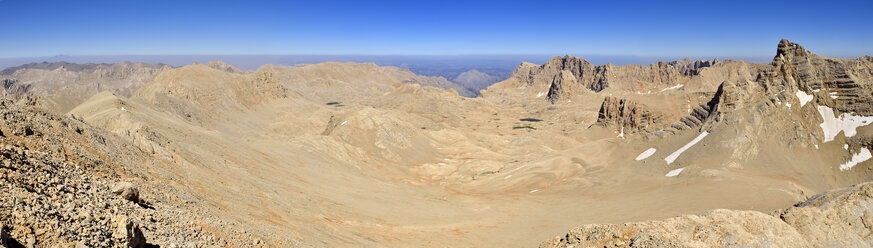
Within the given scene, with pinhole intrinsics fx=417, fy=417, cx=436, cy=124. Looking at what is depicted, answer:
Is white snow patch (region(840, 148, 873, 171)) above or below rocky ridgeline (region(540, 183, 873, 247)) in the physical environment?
below

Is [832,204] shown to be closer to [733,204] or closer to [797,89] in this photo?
[733,204]

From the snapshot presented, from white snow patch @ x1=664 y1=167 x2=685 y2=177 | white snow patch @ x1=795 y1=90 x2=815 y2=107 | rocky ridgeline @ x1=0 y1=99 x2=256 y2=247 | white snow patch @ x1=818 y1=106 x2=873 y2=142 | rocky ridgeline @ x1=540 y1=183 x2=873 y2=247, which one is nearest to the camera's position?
rocky ridgeline @ x1=0 y1=99 x2=256 y2=247

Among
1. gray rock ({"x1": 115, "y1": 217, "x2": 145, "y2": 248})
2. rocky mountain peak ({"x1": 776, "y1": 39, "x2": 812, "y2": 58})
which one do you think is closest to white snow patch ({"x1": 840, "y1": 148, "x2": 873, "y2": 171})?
rocky mountain peak ({"x1": 776, "y1": 39, "x2": 812, "y2": 58})

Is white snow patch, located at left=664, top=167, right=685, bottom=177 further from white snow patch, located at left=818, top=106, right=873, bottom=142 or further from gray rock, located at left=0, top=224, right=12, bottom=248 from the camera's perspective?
gray rock, located at left=0, top=224, right=12, bottom=248

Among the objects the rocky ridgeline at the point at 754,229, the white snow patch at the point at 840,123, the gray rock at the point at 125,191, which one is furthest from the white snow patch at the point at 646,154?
the gray rock at the point at 125,191

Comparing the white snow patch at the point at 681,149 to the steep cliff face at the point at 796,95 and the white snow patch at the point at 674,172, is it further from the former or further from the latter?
the white snow patch at the point at 674,172

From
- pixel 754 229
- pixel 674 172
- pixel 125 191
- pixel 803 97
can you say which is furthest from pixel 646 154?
pixel 125 191

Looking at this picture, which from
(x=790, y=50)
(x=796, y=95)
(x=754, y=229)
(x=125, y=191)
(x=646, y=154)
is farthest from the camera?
(x=646, y=154)

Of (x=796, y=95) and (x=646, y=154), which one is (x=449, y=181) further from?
(x=796, y=95)
